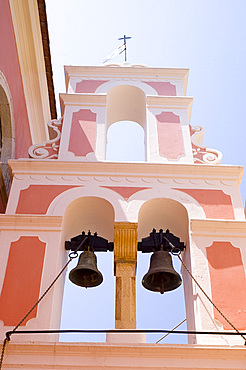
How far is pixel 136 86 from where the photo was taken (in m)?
9.55

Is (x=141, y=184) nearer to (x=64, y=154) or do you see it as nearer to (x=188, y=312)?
(x=64, y=154)

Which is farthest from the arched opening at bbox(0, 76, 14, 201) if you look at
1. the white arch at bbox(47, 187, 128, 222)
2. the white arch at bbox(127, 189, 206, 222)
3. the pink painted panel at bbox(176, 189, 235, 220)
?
the pink painted panel at bbox(176, 189, 235, 220)

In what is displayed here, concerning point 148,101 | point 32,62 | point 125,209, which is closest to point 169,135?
point 148,101

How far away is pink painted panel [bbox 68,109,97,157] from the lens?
27.4 feet

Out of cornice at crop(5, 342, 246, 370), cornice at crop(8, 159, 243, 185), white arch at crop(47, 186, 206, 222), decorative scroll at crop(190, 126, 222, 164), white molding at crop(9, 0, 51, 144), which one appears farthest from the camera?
white molding at crop(9, 0, 51, 144)

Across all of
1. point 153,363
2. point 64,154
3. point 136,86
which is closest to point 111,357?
point 153,363

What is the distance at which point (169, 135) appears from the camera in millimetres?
8609

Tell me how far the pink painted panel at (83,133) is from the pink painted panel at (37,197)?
88 cm

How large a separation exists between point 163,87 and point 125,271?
3.77 m

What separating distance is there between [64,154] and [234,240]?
262cm

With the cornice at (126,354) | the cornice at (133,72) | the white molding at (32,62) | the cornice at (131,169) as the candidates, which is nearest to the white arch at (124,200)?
the cornice at (131,169)

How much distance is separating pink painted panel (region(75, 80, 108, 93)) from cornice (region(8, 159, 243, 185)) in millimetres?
2052

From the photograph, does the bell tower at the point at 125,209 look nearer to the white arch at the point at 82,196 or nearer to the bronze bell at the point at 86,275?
the white arch at the point at 82,196

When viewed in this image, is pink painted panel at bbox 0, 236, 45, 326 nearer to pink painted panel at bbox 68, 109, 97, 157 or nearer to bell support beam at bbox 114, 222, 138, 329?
bell support beam at bbox 114, 222, 138, 329
